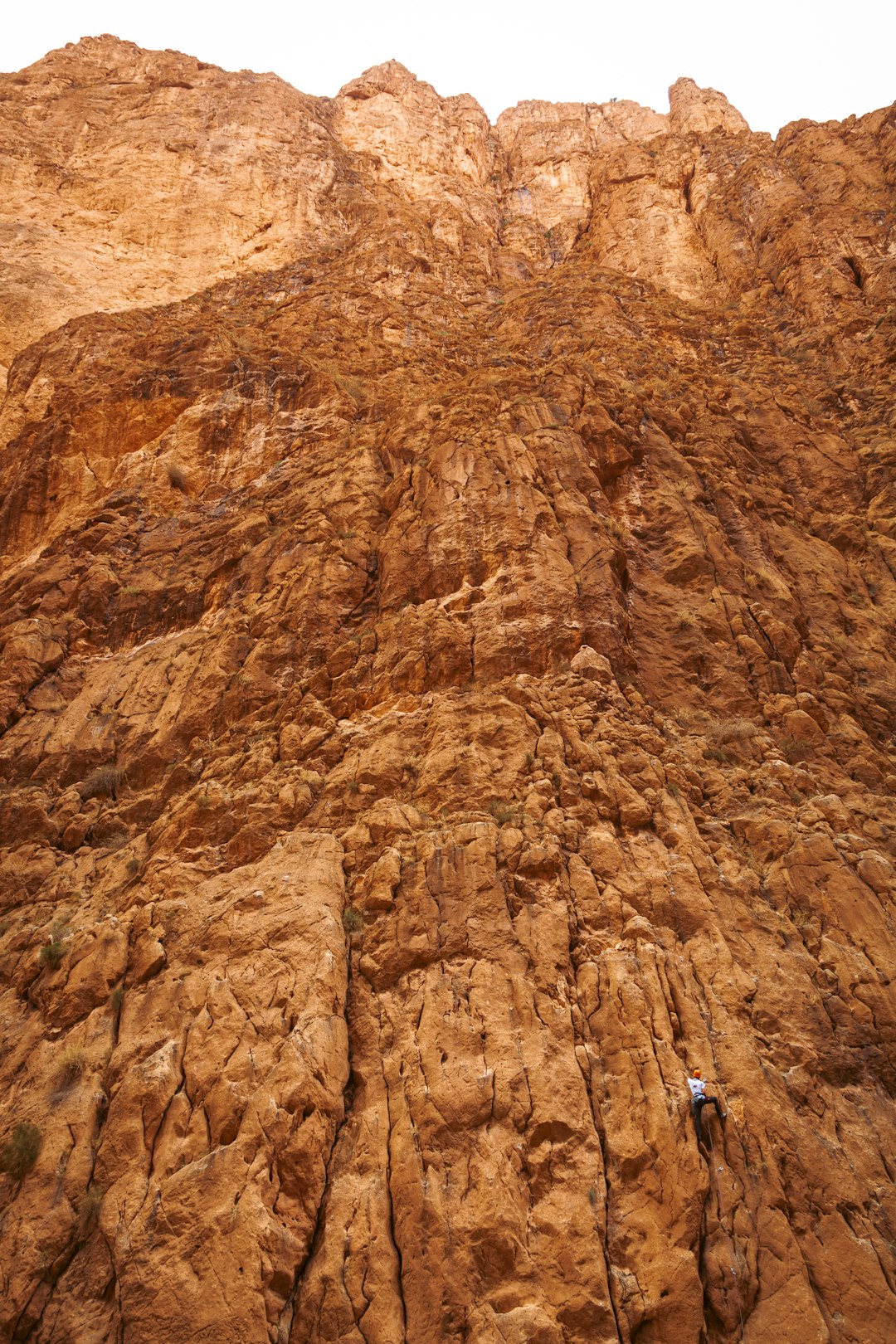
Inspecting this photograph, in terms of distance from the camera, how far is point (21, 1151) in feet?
28.8

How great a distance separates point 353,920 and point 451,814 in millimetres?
1738

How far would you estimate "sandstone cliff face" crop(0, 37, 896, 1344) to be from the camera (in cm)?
784

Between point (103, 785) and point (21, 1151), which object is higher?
point (103, 785)

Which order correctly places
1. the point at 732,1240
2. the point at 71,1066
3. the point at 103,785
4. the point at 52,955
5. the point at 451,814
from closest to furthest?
the point at 732,1240 < the point at 71,1066 < the point at 52,955 < the point at 451,814 < the point at 103,785

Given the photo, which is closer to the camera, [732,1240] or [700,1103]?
[732,1240]

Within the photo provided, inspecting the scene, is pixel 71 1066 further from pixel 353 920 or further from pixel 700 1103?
pixel 700 1103

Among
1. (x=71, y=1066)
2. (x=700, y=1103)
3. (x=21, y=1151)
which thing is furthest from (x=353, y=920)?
(x=700, y=1103)

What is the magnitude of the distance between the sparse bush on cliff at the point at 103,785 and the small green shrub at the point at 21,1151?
5.32 meters

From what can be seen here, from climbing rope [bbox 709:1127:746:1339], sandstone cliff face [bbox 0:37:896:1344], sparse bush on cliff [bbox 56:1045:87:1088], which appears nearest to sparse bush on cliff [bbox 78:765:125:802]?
sandstone cliff face [bbox 0:37:896:1344]

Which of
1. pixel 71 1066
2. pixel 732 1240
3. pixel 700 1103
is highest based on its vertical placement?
pixel 700 1103

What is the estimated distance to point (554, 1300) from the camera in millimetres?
7383

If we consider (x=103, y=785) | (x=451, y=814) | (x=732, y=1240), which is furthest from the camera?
(x=103, y=785)

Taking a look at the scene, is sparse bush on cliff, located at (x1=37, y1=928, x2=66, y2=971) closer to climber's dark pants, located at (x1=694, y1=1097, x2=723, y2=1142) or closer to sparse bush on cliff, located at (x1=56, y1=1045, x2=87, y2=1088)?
sparse bush on cliff, located at (x1=56, y1=1045, x2=87, y2=1088)

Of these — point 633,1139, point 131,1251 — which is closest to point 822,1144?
point 633,1139
